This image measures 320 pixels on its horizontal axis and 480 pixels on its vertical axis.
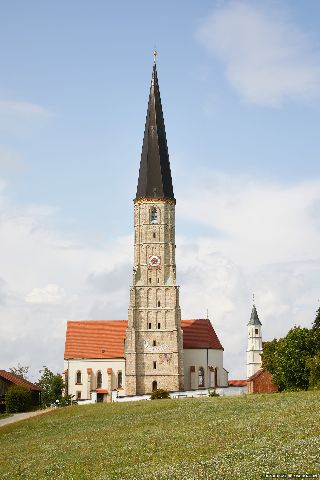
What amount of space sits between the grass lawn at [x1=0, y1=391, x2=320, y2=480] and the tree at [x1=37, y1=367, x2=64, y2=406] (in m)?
44.5

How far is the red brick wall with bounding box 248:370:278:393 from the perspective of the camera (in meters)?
90.8

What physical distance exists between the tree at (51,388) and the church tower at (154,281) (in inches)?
454

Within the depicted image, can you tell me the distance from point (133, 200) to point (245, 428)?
69313 millimetres

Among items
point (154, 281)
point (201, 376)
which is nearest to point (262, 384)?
point (201, 376)

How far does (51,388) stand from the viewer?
105m

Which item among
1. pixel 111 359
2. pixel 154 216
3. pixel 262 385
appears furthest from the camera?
pixel 111 359

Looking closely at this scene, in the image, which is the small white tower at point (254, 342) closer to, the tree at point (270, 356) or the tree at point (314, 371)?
the tree at point (270, 356)

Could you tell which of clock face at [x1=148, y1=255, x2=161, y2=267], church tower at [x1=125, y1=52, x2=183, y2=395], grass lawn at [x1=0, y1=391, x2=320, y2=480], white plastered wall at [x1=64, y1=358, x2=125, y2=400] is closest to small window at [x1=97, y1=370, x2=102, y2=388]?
white plastered wall at [x1=64, y1=358, x2=125, y2=400]

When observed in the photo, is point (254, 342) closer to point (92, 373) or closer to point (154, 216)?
point (92, 373)

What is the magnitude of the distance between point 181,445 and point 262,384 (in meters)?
58.1

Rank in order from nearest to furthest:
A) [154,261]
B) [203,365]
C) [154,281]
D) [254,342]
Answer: [154,281] → [154,261] → [203,365] → [254,342]

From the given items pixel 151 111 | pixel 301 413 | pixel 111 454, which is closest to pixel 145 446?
pixel 111 454

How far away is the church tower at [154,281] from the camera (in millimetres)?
99000

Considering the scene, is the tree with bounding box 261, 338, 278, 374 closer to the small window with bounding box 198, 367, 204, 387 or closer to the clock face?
the small window with bounding box 198, 367, 204, 387
